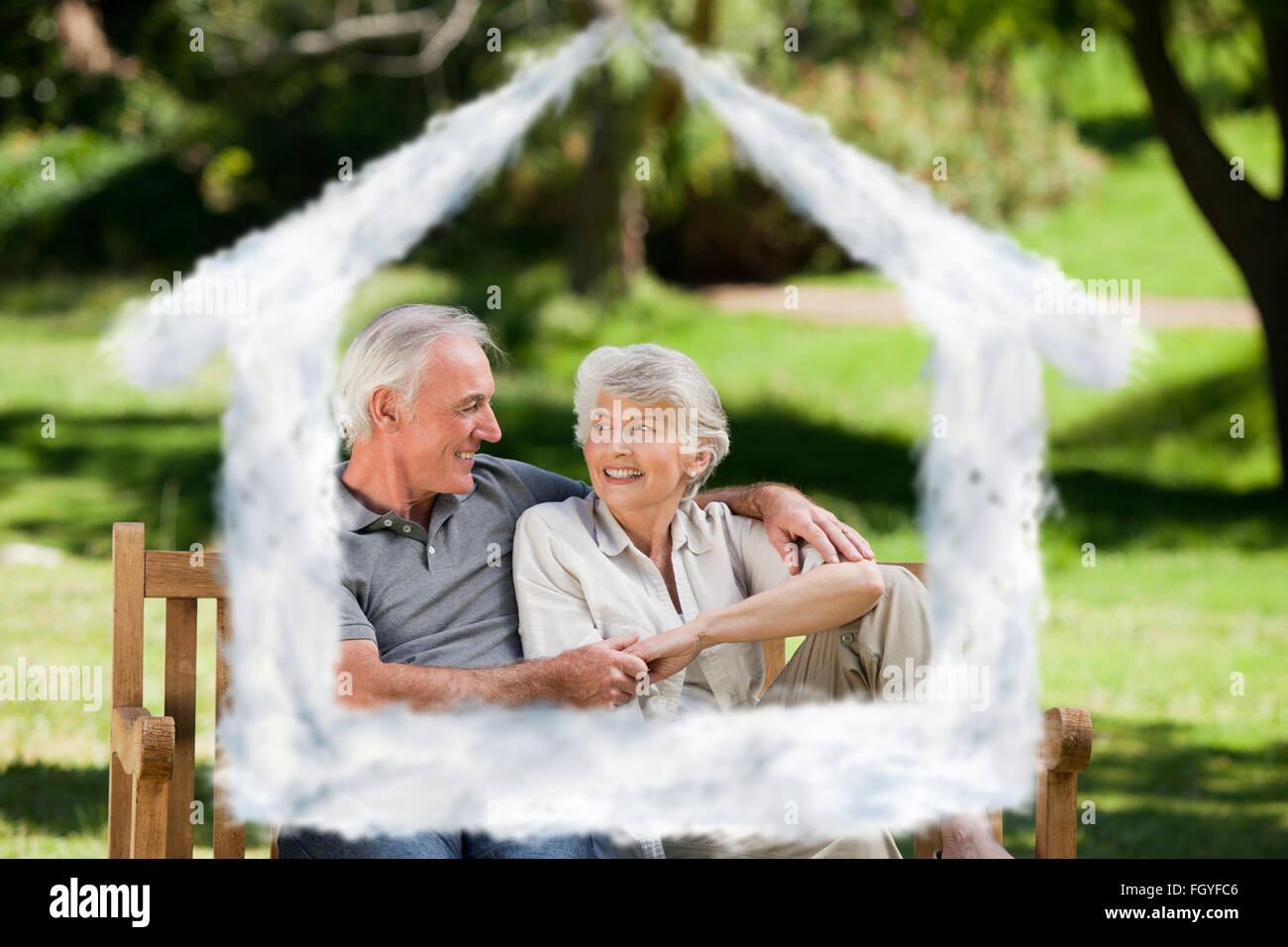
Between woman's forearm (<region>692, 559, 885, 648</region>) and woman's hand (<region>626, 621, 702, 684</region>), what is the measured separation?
0.08 feet

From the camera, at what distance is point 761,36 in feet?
56.7

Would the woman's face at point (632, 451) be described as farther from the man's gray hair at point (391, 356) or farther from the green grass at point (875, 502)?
the green grass at point (875, 502)

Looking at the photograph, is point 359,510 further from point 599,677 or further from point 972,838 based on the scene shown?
point 972,838

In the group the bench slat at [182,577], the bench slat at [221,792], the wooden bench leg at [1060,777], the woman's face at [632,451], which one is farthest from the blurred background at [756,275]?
the woman's face at [632,451]

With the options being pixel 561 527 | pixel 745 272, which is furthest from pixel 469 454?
pixel 745 272

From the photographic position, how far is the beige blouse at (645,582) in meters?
3.59

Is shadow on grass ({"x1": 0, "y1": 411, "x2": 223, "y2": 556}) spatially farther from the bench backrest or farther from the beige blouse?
the beige blouse

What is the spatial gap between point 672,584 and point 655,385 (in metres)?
0.50

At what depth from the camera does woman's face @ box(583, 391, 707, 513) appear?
11.8 ft

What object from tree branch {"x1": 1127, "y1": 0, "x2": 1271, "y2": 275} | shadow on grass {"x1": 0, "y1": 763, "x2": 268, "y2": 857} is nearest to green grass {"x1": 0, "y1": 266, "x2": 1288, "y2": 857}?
shadow on grass {"x1": 0, "y1": 763, "x2": 268, "y2": 857}

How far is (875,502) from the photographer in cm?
1231

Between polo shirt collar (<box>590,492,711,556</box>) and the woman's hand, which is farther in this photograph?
polo shirt collar (<box>590,492,711,556</box>)
